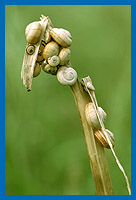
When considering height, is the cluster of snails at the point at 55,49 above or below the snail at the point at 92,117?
above

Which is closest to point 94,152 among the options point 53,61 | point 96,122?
point 96,122

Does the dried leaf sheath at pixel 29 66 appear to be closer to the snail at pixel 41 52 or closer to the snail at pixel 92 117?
the snail at pixel 41 52

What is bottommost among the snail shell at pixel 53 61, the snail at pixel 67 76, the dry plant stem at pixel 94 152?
the dry plant stem at pixel 94 152

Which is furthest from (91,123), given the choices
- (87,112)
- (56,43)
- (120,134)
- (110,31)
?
(110,31)

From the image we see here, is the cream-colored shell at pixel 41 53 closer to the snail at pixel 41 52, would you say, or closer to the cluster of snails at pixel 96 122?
the snail at pixel 41 52

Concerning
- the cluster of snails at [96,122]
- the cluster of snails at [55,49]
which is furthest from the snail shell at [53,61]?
the cluster of snails at [96,122]

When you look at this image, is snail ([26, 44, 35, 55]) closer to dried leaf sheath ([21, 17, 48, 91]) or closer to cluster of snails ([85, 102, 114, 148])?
dried leaf sheath ([21, 17, 48, 91])

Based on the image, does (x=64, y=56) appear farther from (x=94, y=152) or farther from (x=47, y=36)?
(x=94, y=152)
